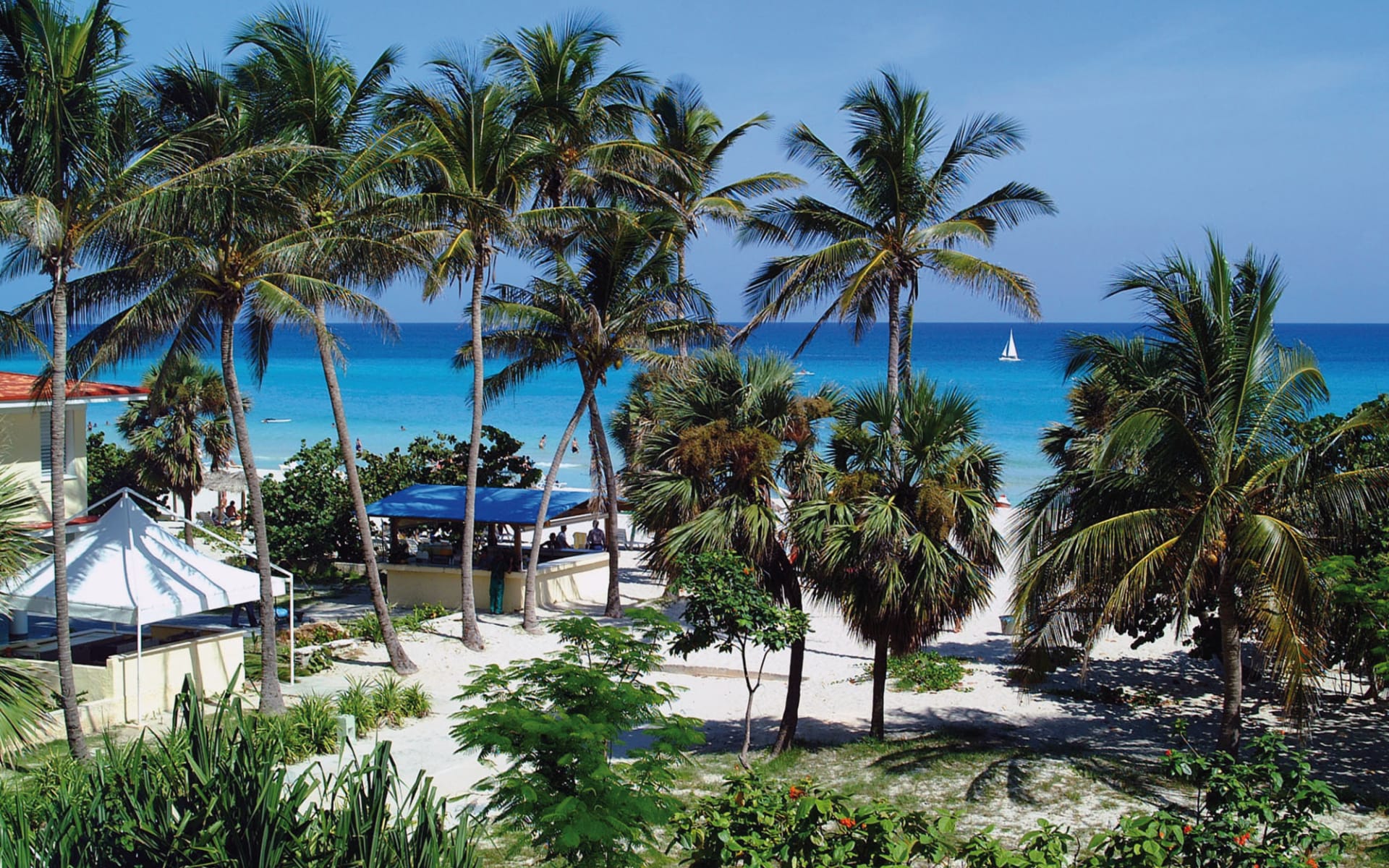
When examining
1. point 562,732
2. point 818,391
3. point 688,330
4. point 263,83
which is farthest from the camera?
point 688,330

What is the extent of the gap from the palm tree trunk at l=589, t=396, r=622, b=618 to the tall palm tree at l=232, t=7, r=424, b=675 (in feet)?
19.0

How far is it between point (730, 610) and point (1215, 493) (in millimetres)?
4890

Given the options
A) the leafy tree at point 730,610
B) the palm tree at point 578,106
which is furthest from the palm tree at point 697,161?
the leafy tree at point 730,610

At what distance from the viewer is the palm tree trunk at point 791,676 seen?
12.7 metres

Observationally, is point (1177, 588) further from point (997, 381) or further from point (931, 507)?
point (997, 381)

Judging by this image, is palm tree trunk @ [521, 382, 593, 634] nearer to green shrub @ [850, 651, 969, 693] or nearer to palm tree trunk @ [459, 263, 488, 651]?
palm tree trunk @ [459, 263, 488, 651]

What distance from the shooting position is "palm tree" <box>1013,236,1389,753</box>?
9.95 metres

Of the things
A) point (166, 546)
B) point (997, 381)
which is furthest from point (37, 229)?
point (997, 381)

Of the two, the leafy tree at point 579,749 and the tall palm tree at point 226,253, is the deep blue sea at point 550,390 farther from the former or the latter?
the leafy tree at point 579,749

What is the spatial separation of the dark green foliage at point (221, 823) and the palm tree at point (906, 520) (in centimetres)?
628

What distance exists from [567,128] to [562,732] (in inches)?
625

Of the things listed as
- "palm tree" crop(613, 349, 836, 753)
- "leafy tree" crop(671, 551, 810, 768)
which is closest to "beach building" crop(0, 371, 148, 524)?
"palm tree" crop(613, 349, 836, 753)

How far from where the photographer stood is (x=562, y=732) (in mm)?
7043

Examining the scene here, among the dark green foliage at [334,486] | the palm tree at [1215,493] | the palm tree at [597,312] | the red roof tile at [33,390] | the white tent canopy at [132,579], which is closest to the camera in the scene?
the palm tree at [1215,493]
